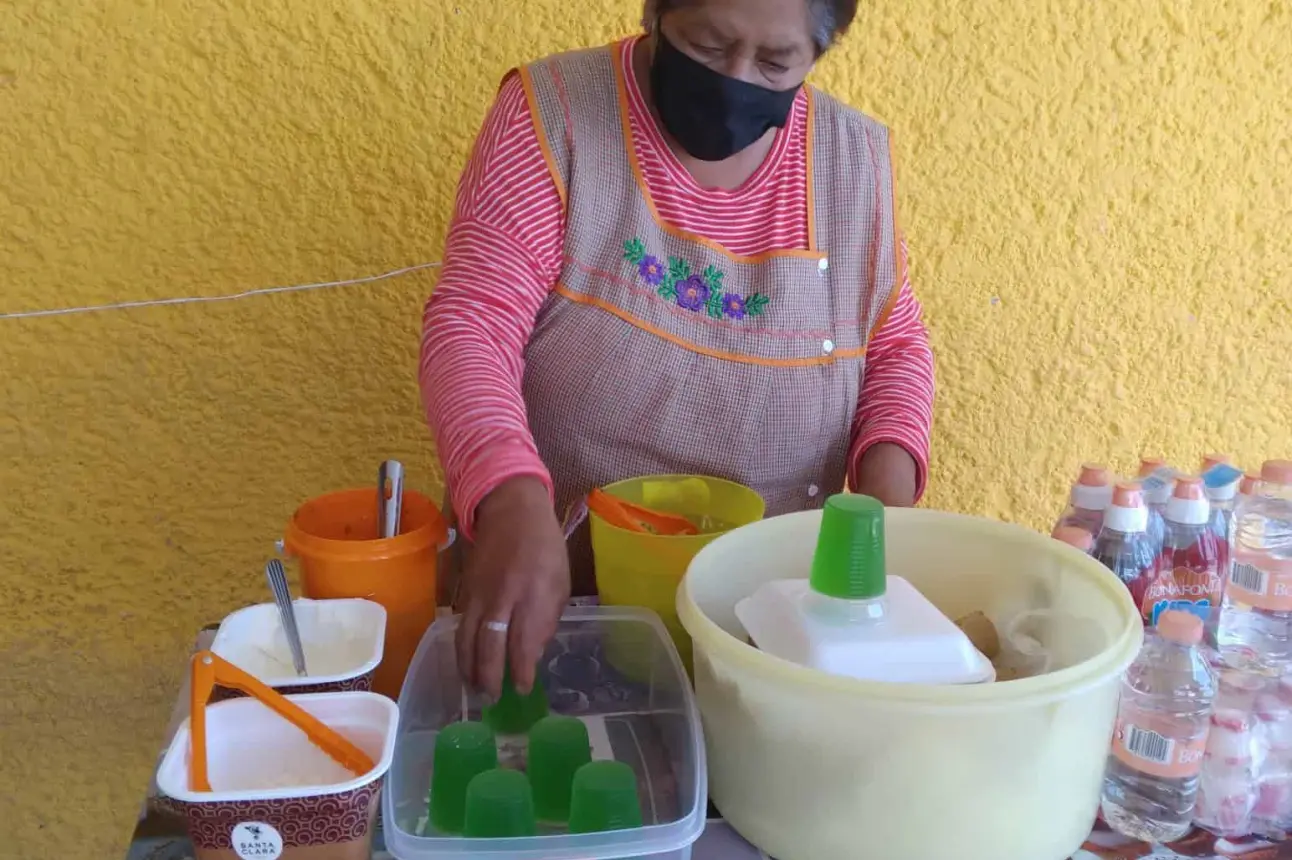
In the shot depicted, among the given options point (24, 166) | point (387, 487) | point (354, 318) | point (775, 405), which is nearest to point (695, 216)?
point (775, 405)

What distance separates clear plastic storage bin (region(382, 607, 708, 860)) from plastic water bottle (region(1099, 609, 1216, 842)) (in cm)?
28

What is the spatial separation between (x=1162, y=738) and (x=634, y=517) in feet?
1.34

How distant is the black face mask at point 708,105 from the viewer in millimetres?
Result: 887

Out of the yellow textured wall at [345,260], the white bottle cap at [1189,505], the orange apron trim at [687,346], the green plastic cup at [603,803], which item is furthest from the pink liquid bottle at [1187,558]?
the yellow textured wall at [345,260]

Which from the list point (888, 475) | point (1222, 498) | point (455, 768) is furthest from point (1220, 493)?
point (455, 768)

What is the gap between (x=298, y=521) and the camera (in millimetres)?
838

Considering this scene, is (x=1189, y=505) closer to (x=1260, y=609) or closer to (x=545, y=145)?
(x=1260, y=609)

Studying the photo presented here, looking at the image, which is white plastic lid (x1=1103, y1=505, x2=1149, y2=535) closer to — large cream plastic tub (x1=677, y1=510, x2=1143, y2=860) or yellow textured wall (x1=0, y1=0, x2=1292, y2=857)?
large cream plastic tub (x1=677, y1=510, x2=1143, y2=860)

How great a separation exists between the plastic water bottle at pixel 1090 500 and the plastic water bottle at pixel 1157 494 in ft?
0.11

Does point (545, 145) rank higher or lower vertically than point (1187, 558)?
higher

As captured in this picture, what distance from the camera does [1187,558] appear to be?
0.82 metres

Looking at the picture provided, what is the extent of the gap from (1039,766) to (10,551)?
1270 mm

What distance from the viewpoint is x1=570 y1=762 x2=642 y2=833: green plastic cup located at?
1.91 feet

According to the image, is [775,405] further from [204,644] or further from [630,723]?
[204,644]
